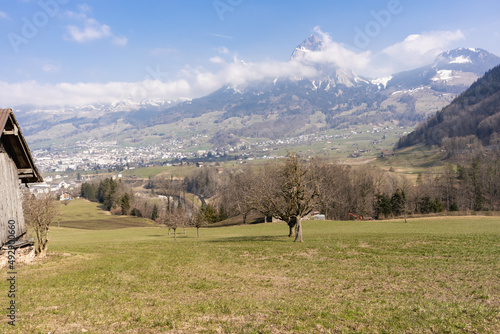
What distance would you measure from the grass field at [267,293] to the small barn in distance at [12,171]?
3356 mm

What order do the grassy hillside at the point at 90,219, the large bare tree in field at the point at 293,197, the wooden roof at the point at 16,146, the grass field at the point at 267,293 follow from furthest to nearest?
the grassy hillside at the point at 90,219 < the large bare tree in field at the point at 293,197 < the wooden roof at the point at 16,146 < the grass field at the point at 267,293

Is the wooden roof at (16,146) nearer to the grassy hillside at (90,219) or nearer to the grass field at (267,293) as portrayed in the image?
the grass field at (267,293)

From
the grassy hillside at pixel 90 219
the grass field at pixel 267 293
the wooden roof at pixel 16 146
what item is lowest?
the grassy hillside at pixel 90 219

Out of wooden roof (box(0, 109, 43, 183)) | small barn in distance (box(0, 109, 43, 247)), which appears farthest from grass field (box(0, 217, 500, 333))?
wooden roof (box(0, 109, 43, 183))

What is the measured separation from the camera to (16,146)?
2069cm

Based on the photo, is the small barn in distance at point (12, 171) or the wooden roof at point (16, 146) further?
the small barn in distance at point (12, 171)

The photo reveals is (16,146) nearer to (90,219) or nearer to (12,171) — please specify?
(12,171)

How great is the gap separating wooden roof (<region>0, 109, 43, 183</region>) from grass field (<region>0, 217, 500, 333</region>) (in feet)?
21.5

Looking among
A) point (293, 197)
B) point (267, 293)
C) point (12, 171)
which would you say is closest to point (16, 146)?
point (12, 171)

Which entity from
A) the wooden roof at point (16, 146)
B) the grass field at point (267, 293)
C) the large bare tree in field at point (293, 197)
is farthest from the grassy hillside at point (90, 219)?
the grass field at point (267, 293)

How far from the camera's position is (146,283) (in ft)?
56.4

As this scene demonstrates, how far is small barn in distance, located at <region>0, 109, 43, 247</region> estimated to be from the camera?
61.9ft

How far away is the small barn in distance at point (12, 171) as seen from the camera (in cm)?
1888

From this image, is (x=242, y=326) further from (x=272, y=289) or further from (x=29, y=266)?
(x=29, y=266)
